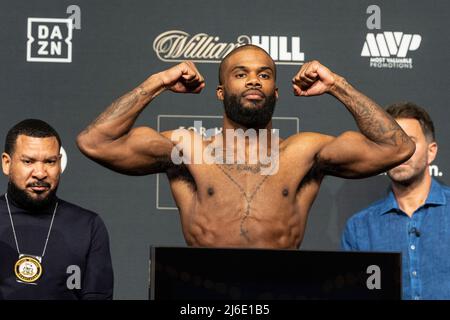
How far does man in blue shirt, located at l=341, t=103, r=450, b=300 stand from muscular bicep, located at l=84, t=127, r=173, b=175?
75 centimetres

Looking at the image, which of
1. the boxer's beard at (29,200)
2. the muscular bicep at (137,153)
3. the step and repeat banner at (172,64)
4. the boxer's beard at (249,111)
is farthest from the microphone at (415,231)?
the boxer's beard at (29,200)

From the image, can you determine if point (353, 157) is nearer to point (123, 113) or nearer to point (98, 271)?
point (123, 113)

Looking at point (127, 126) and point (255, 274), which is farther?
point (127, 126)

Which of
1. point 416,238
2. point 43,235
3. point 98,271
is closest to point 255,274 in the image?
point 98,271

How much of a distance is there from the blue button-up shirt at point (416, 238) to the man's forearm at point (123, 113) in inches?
34.4

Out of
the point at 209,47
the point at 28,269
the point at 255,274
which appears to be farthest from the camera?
the point at 209,47

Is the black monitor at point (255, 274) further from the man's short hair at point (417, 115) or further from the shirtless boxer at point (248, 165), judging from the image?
the man's short hair at point (417, 115)

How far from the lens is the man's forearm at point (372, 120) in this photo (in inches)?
94.1

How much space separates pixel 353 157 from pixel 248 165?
11.6 inches

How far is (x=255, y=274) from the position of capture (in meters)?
1.64

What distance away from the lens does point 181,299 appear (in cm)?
163
